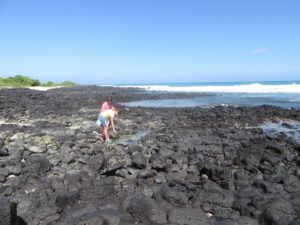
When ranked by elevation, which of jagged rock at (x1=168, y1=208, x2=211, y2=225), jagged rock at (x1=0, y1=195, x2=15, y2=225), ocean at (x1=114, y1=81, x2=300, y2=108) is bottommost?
ocean at (x1=114, y1=81, x2=300, y2=108)

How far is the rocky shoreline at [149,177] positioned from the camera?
612 centimetres

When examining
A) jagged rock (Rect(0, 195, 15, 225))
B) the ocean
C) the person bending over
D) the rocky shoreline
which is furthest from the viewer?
the ocean

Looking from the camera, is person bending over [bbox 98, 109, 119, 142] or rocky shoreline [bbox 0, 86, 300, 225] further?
person bending over [bbox 98, 109, 119, 142]

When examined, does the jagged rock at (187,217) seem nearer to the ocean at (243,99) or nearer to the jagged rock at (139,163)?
the jagged rock at (139,163)

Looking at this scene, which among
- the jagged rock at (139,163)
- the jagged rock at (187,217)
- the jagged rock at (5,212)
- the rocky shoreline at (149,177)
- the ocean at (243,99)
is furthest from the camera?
the ocean at (243,99)

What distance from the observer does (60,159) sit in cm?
1025

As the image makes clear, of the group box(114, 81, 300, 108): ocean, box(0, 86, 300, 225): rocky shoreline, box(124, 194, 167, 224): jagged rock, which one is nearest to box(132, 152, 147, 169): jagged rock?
box(0, 86, 300, 225): rocky shoreline

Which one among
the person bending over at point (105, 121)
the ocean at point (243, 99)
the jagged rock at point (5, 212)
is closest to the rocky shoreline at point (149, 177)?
the jagged rock at point (5, 212)

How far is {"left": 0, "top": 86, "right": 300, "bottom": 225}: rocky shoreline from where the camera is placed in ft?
20.1

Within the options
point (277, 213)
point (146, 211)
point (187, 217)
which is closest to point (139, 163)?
point (146, 211)

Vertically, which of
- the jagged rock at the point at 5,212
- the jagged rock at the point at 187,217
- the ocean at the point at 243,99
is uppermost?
the jagged rock at the point at 5,212

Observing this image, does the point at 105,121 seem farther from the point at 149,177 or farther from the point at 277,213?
the point at 277,213

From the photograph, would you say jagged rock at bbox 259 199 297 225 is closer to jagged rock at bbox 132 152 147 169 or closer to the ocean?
jagged rock at bbox 132 152 147 169

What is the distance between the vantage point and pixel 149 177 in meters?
8.91
